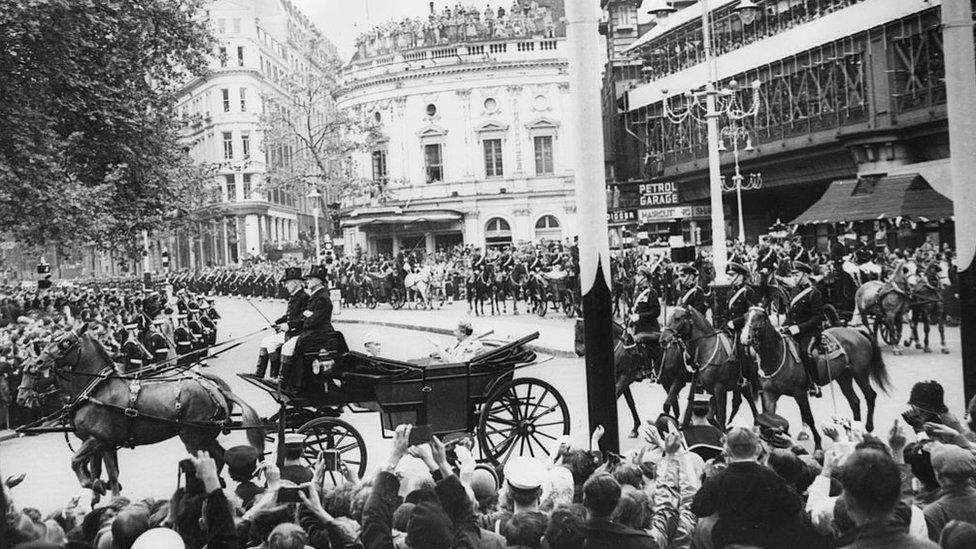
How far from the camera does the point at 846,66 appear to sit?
88.0 ft

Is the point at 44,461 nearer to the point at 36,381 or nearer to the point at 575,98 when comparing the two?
the point at 36,381

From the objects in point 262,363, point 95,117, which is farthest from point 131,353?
point 262,363

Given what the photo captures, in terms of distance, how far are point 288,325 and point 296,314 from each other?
6.2 inches

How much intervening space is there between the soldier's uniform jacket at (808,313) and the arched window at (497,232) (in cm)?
3250

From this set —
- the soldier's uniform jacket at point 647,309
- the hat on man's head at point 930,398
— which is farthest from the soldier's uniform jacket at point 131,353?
the hat on man's head at point 930,398

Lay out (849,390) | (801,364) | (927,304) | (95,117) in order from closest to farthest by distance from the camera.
→ (801,364)
(849,390)
(95,117)
(927,304)

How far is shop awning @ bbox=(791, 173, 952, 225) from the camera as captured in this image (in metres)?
18.4

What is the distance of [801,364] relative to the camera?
35.9 ft

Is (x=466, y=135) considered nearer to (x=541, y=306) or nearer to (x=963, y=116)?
(x=541, y=306)

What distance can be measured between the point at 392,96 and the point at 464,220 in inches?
601

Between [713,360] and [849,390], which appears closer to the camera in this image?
[713,360]

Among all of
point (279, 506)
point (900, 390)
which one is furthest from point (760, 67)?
point (279, 506)

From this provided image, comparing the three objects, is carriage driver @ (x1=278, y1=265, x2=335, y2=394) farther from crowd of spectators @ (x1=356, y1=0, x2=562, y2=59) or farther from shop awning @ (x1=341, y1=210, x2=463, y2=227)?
shop awning @ (x1=341, y1=210, x2=463, y2=227)

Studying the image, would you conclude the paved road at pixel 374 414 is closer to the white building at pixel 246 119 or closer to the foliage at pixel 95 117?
the white building at pixel 246 119
